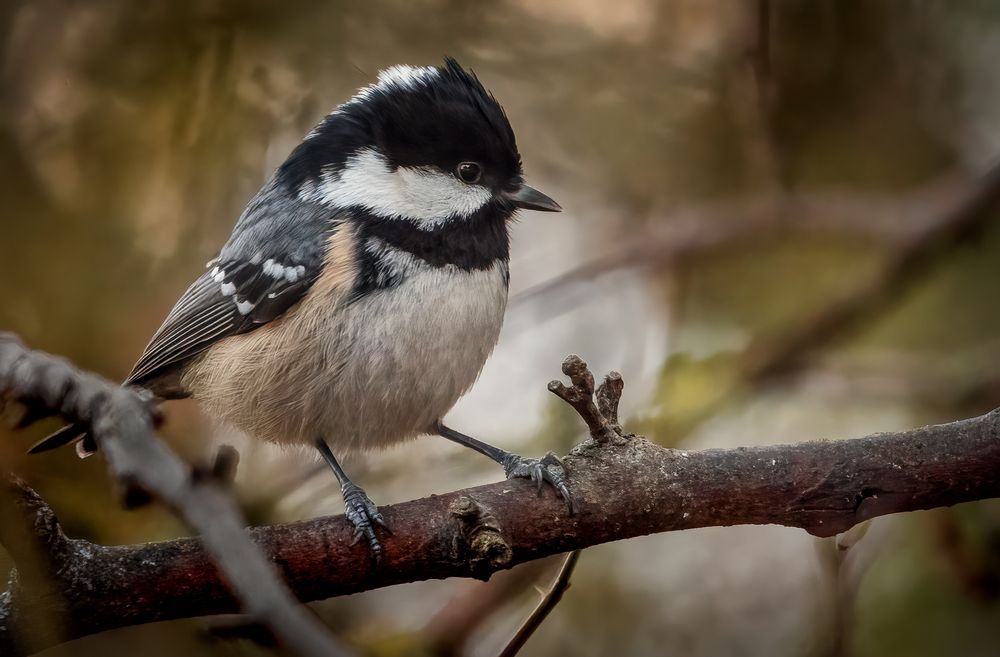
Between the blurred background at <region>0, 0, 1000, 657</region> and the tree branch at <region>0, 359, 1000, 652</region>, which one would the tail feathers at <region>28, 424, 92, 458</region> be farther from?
the tree branch at <region>0, 359, 1000, 652</region>

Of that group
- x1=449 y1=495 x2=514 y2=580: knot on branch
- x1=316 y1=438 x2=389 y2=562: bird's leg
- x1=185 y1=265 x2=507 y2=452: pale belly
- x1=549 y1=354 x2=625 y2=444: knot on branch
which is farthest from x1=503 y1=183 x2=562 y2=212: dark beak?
x1=449 y1=495 x2=514 y2=580: knot on branch

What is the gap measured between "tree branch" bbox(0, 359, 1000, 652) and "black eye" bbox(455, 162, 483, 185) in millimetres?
656

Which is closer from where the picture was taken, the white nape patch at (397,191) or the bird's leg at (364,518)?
the bird's leg at (364,518)

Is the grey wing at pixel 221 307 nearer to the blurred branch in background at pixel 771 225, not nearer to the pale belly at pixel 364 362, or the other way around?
the pale belly at pixel 364 362

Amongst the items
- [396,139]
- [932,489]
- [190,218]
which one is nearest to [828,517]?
[932,489]

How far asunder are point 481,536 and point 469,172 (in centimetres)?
90

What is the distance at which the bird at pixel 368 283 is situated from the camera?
1.86 m

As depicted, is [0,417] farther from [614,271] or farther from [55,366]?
[614,271]

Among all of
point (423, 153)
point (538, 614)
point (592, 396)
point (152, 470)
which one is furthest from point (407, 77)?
point (152, 470)

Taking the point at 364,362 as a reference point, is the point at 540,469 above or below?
below

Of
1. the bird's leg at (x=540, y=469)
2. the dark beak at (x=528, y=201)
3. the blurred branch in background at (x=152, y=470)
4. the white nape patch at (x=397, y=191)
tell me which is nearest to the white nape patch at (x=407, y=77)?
the white nape patch at (x=397, y=191)

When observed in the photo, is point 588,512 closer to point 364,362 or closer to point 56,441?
point 364,362

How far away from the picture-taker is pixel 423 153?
2.01 metres

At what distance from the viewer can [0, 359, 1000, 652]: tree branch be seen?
145 centimetres
